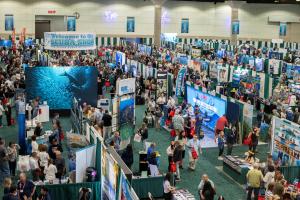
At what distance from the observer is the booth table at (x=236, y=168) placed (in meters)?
13.3

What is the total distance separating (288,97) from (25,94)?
11.7 m

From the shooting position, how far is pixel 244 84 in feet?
85.5

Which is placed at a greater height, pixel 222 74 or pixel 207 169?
pixel 222 74

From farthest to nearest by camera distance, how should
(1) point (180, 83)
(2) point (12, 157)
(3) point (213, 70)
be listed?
(3) point (213, 70) < (1) point (180, 83) < (2) point (12, 157)

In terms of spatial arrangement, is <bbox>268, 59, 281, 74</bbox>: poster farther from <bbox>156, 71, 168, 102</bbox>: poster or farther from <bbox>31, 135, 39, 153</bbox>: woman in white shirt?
<bbox>31, 135, 39, 153</bbox>: woman in white shirt

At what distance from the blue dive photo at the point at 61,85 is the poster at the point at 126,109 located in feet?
12.1

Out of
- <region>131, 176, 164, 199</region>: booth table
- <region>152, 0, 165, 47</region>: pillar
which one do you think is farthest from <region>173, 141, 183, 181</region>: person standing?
<region>152, 0, 165, 47</region>: pillar

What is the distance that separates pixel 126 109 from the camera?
59.0 ft

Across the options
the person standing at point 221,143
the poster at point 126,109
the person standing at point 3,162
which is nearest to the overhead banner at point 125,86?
the poster at point 126,109

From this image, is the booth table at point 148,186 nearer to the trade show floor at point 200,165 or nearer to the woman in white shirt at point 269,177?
the trade show floor at point 200,165

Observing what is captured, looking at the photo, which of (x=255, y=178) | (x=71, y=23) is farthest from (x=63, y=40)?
(x=71, y=23)

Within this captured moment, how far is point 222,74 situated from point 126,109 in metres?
11.7

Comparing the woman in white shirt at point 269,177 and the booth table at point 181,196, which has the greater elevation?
the woman in white shirt at point 269,177

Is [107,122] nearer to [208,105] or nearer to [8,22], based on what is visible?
[208,105]
